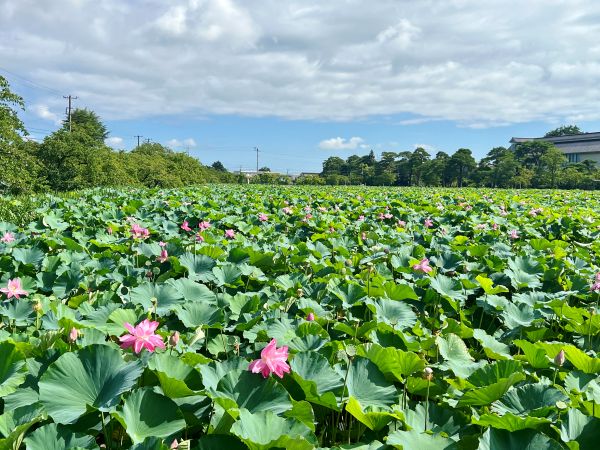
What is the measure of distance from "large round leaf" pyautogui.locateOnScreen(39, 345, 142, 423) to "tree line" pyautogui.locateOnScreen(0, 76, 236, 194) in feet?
49.3

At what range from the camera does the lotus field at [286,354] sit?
3.72 ft

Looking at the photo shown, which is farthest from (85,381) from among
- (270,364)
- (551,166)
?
(551,166)

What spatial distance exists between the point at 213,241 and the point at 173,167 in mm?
35857

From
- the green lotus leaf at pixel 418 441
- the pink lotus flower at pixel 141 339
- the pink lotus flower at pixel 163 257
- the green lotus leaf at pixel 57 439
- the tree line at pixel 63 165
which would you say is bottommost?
the green lotus leaf at pixel 418 441

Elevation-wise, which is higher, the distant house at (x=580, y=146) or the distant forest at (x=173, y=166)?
the distant house at (x=580, y=146)

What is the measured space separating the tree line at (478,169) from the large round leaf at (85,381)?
44843 millimetres

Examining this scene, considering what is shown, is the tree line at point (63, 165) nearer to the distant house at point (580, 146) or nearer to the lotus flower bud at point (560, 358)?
the lotus flower bud at point (560, 358)

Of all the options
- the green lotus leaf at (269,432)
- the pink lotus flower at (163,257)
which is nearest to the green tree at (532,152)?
the pink lotus flower at (163,257)

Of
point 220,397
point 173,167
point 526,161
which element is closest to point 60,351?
point 220,397

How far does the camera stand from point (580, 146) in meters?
71.0

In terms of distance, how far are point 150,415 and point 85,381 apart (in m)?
0.23

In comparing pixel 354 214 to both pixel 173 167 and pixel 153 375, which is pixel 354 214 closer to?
pixel 153 375

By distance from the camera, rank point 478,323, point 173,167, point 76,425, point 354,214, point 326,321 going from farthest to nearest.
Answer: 1. point 173,167
2. point 354,214
3. point 478,323
4. point 326,321
5. point 76,425

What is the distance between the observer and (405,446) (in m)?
1.07
